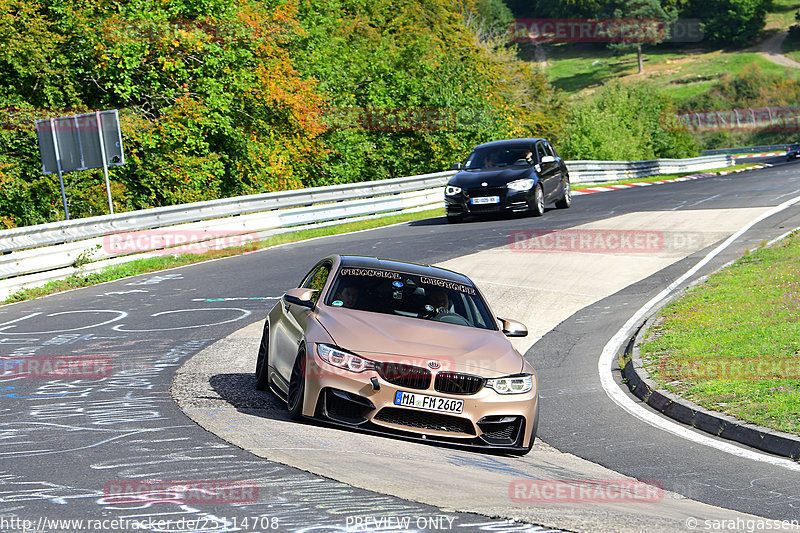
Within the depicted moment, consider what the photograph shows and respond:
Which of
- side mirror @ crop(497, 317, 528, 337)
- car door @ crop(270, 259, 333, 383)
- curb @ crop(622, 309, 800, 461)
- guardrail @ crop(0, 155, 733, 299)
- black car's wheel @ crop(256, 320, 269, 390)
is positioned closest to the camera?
curb @ crop(622, 309, 800, 461)

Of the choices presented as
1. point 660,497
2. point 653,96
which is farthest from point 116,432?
point 653,96

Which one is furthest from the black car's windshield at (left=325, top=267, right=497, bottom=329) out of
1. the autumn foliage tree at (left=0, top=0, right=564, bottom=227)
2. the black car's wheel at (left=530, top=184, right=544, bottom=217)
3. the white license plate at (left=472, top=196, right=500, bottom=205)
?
the autumn foliage tree at (left=0, top=0, right=564, bottom=227)

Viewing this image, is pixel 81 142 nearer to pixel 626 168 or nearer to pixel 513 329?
pixel 513 329

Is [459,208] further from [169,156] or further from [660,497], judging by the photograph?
[660,497]

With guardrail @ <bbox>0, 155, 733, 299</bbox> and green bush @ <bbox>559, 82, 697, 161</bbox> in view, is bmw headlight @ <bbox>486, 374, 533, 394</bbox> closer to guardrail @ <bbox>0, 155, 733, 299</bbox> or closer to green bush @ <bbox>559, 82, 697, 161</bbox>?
guardrail @ <bbox>0, 155, 733, 299</bbox>

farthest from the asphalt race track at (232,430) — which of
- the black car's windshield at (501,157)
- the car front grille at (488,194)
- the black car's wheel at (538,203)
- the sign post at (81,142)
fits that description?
the black car's windshield at (501,157)

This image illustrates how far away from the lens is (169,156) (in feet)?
95.7

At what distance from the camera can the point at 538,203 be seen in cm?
2452

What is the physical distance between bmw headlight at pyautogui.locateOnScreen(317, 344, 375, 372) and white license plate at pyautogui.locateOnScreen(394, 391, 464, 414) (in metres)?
0.32

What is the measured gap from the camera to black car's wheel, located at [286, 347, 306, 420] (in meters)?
7.65

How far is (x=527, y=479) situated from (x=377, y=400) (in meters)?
1.37

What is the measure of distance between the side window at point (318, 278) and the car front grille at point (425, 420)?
5.50 ft

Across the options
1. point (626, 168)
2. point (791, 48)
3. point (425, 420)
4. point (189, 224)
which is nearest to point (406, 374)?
point (425, 420)

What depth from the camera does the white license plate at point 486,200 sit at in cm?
2397
